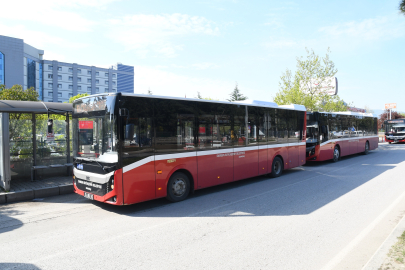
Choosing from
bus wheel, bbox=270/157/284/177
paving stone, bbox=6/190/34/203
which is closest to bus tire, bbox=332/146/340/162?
bus wheel, bbox=270/157/284/177

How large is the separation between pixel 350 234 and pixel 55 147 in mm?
10223

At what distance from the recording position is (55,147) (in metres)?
10.8

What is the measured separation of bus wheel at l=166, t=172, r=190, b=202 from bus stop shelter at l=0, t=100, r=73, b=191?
5087 millimetres

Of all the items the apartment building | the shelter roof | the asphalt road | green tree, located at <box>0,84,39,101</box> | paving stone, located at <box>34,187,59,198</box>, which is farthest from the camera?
the apartment building

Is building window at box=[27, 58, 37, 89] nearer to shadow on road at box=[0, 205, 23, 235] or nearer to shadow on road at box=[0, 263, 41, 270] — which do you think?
shadow on road at box=[0, 205, 23, 235]

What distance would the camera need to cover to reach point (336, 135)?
16.7 m

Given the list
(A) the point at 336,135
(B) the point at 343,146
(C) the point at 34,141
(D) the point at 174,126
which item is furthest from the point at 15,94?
(B) the point at 343,146

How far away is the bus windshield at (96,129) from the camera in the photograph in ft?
20.6

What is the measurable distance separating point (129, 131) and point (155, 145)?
820 mm

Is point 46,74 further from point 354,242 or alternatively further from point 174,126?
point 354,242

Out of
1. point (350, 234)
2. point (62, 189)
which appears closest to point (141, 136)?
point (62, 189)

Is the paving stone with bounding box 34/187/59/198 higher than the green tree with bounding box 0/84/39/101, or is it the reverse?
the green tree with bounding box 0/84/39/101

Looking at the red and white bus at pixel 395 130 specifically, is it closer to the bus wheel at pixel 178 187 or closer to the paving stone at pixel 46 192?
the bus wheel at pixel 178 187

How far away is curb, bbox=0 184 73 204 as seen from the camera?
25.6ft
